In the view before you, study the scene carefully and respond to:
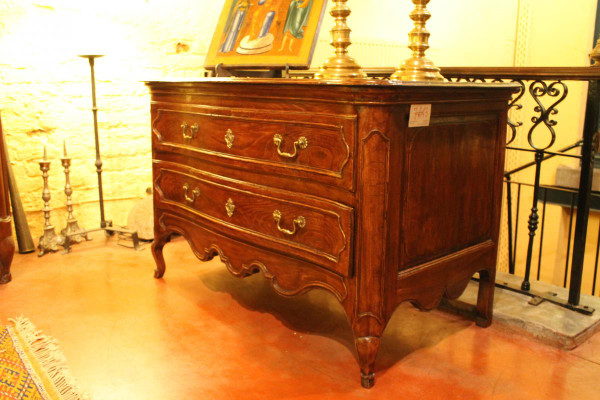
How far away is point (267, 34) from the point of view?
3217 mm

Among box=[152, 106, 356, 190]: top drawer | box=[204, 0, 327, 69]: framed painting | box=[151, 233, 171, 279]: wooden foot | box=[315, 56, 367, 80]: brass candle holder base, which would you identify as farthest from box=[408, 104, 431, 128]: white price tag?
box=[151, 233, 171, 279]: wooden foot

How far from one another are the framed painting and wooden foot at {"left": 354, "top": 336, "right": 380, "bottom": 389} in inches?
59.6

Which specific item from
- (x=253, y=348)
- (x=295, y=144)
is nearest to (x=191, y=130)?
(x=295, y=144)

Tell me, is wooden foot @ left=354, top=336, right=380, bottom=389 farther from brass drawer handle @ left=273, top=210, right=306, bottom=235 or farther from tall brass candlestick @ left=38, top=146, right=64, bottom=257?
tall brass candlestick @ left=38, top=146, right=64, bottom=257

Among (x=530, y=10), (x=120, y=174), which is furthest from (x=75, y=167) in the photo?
(x=530, y=10)

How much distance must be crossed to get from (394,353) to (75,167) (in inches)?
108

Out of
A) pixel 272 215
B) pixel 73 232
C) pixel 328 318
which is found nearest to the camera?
pixel 272 215

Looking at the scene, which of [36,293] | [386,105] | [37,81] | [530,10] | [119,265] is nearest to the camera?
[386,105]

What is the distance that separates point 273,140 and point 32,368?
4.09 ft

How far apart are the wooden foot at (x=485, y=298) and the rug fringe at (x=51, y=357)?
1670mm

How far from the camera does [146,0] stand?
4.11 meters

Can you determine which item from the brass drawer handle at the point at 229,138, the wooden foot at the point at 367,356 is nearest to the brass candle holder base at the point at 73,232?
the brass drawer handle at the point at 229,138

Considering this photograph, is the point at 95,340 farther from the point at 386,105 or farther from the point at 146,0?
the point at 146,0

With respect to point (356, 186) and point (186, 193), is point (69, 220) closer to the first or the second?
point (186, 193)
